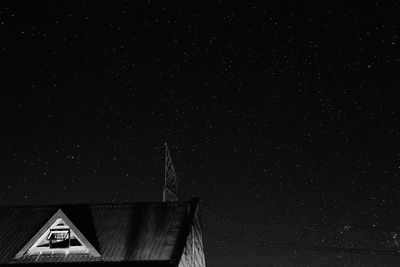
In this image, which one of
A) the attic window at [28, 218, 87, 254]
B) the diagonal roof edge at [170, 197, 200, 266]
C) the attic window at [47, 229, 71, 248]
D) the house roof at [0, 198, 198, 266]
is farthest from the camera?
the attic window at [47, 229, 71, 248]

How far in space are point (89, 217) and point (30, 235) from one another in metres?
2.46

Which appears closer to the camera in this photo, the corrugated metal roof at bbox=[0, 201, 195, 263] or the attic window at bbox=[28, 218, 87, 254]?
the corrugated metal roof at bbox=[0, 201, 195, 263]

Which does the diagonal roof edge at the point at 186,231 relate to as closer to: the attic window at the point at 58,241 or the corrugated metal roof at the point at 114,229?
the corrugated metal roof at the point at 114,229

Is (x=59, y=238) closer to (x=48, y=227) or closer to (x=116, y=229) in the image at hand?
(x=48, y=227)

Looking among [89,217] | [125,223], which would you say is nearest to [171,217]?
[125,223]

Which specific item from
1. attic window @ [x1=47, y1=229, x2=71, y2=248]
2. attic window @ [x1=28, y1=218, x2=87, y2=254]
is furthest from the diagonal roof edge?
attic window @ [x1=47, y1=229, x2=71, y2=248]

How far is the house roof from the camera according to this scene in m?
18.9

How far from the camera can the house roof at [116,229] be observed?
61.9 ft

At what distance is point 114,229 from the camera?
2066 centimetres

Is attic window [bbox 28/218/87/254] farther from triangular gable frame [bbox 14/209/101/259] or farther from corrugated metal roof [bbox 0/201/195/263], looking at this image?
corrugated metal roof [bbox 0/201/195/263]

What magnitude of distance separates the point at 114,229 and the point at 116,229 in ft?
0.28

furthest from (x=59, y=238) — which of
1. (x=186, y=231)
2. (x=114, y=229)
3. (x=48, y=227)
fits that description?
(x=186, y=231)

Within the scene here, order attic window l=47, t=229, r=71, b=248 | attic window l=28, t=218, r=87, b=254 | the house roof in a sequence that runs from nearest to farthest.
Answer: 1. the house roof
2. attic window l=28, t=218, r=87, b=254
3. attic window l=47, t=229, r=71, b=248

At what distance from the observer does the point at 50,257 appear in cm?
1908
